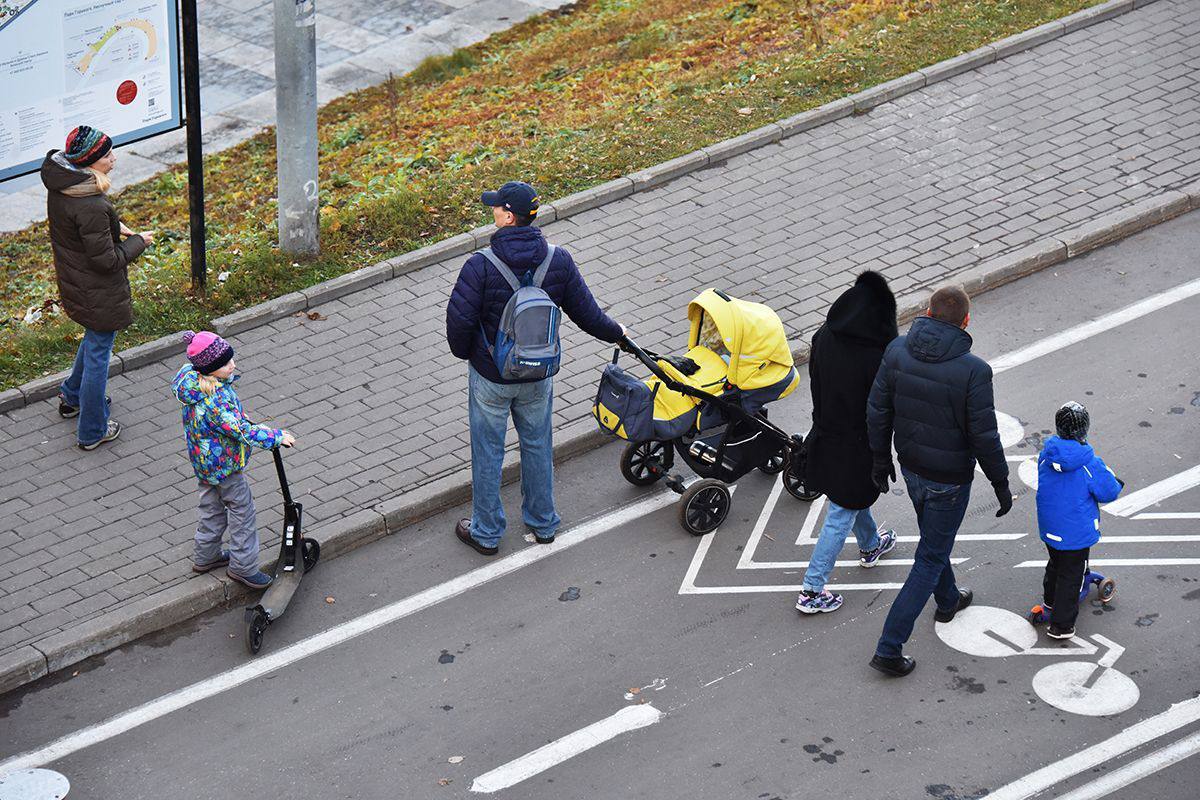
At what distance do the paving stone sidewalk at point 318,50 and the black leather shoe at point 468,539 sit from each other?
9167 mm

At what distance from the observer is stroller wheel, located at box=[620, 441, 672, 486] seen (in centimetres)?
920

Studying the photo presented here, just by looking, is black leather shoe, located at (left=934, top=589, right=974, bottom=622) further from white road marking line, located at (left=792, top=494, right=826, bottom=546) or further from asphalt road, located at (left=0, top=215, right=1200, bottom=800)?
white road marking line, located at (left=792, top=494, right=826, bottom=546)

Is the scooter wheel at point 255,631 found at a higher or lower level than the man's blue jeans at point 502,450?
lower

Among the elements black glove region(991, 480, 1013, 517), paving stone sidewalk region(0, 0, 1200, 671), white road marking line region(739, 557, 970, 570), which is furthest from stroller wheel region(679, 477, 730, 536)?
black glove region(991, 480, 1013, 517)

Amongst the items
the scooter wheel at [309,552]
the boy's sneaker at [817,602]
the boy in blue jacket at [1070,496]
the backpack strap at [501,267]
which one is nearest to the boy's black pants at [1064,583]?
the boy in blue jacket at [1070,496]

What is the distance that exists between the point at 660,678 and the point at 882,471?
1547 mm

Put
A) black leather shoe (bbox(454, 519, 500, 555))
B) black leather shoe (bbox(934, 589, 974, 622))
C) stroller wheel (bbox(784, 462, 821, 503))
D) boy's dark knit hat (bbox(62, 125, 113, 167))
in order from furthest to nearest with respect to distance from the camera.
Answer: stroller wheel (bbox(784, 462, 821, 503)) < boy's dark knit hat (bbox(62, 125, 113, 167)) < black leather shoe (bbox(454, 519, 500, 555)) < black leather shoe (bbox(934, 589, 974, 622))

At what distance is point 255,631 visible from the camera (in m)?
7.99

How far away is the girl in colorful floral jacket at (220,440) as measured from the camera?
7832mm

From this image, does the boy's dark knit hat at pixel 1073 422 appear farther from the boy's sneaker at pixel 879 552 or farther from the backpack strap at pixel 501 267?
the backpack strap at pixel 501 267

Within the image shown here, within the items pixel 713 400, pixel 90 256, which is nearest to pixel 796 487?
pixel 713 400

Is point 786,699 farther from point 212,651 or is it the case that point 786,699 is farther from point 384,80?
point 384,80

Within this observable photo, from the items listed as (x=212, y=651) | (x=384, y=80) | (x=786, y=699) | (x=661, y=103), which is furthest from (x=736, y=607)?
(x=384, y=80)

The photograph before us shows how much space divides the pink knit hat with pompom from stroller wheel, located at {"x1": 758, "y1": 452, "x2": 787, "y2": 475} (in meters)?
3.27
